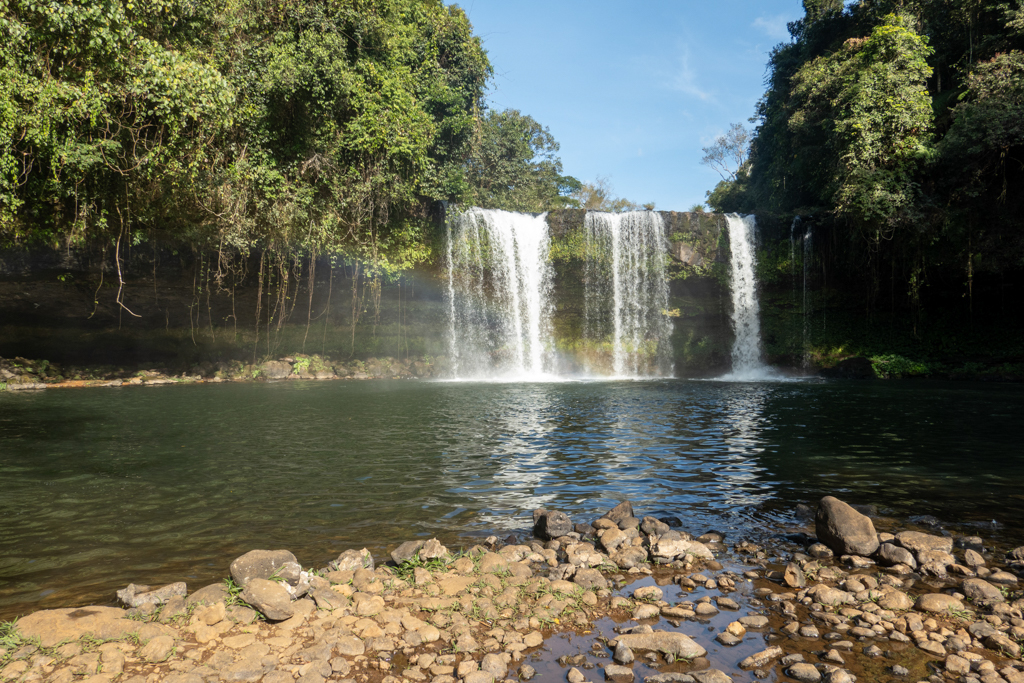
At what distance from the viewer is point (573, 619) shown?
3.98 meters

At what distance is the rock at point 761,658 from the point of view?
11.2 ft

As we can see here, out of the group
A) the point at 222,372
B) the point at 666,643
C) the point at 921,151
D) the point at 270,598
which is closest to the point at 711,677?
the point at 666,643

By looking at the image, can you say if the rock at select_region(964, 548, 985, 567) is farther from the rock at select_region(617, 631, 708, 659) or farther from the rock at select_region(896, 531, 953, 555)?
the rock at select_region(617, 631, 708, 659)

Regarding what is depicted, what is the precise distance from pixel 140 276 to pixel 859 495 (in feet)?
76.1

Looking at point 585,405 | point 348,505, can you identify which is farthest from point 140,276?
point 348,505

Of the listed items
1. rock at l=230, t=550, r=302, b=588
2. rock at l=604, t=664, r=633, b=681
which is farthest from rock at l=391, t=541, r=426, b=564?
rock at l=604, t=664, r=633, b=681

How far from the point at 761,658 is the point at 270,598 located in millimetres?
3121

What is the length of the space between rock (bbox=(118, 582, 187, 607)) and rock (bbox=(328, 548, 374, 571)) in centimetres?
106

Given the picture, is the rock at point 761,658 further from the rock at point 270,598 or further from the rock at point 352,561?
the rock at point 270,598

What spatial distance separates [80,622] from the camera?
3.67 m

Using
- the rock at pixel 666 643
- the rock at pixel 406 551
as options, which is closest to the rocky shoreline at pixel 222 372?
the rock at pixel 406 551

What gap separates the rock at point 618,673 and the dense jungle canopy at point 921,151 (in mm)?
21187

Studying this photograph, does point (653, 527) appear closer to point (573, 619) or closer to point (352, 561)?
point (573, 619)

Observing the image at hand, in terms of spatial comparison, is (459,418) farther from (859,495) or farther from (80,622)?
(80,622)
